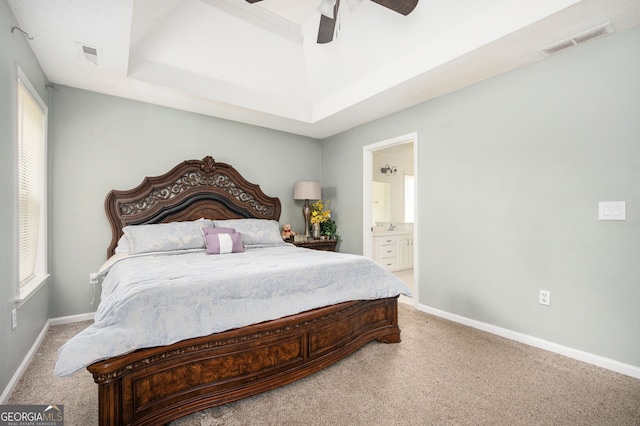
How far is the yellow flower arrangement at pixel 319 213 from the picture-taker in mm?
4543

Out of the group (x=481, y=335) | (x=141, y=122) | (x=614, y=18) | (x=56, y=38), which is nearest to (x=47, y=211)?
(x=141, y=122)

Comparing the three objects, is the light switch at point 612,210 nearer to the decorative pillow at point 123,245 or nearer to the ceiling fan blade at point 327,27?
the ceiling fan blade at point 327,27

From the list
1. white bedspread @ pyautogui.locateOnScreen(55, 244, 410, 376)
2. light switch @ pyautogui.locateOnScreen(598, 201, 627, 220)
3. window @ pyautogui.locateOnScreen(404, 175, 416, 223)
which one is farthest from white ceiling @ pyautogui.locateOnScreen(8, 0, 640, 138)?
window @ pyautogui.locateOnScreen(404, 175, 416, 223)

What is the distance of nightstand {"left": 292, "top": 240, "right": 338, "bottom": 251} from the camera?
416cm

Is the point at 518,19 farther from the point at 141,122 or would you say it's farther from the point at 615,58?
the point at 141,122

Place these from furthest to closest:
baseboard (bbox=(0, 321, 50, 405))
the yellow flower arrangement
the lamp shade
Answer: the yellow flower arrangement < the lamp shade < baseboard (bbox=(0, 321, 50, 405))

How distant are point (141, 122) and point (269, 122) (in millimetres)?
1579

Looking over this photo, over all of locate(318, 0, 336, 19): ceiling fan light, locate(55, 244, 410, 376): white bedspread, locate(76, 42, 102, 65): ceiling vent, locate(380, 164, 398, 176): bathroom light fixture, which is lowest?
locate(55, 244, 410, 376): white bedspread

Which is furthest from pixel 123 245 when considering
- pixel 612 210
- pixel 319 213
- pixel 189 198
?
pixel 612 210

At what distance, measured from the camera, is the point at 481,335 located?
9.05 feet

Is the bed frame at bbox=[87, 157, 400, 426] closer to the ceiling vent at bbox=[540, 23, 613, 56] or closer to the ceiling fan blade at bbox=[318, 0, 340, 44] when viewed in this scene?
the ceiling fan blade at bbox=[318, 0, 340, 44]

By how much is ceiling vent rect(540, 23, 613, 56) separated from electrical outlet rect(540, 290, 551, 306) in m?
1.96

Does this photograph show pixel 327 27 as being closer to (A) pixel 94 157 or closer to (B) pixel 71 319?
(A) pixel 94 157

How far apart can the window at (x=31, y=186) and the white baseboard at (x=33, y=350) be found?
48cm
